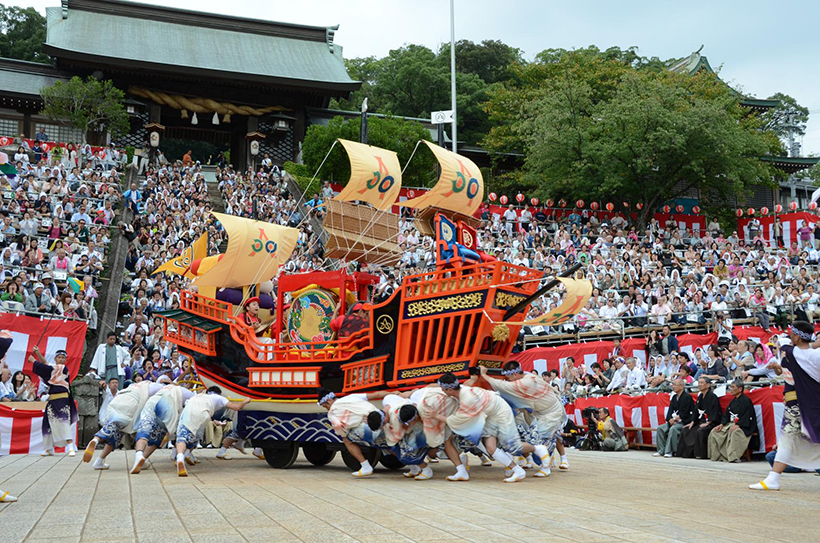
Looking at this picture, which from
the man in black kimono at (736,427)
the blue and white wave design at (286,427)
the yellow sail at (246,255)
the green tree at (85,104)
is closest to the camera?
the blue and white wave design at (286,427)

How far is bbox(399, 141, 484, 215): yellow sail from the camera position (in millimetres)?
12336

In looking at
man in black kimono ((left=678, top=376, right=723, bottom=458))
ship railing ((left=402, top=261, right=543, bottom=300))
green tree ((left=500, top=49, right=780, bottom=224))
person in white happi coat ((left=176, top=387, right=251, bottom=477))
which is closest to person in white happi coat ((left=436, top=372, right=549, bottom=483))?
ship railing ((left=402, top=261, right=543, bottom=300))

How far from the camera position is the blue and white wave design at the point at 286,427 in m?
11.3

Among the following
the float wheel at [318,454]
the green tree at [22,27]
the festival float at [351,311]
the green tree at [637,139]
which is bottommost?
the float wheel at [318,454]

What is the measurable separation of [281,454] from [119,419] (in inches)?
90.4

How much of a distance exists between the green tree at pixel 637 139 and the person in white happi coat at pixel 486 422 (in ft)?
72.5

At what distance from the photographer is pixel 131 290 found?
19547 millimetres

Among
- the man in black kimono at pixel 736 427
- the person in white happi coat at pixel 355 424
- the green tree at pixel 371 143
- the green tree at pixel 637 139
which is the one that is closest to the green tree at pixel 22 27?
the green tree at pixel 371 143

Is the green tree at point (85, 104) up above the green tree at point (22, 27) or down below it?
below

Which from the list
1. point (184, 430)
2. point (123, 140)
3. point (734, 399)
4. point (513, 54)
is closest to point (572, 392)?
point (734, 399)

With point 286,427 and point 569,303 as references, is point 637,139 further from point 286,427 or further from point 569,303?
point 286,427

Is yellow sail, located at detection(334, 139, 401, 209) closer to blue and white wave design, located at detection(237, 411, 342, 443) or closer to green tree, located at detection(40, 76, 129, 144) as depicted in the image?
blue and white wave design, located at detection(237, 411, 342, 443)

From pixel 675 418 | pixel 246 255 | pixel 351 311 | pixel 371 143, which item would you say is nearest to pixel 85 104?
pixel 371 143

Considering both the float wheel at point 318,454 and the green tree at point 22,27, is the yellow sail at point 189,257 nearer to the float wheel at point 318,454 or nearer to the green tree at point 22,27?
the float wheel at point 318,454
